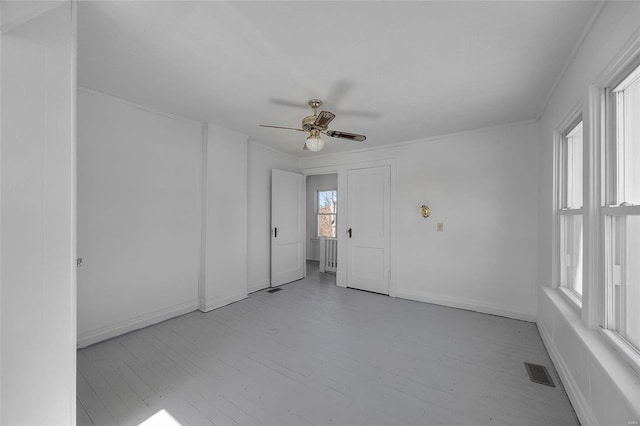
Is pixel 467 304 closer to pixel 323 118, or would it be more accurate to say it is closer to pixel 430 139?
pixel 430 139

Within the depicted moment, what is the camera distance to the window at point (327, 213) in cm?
676

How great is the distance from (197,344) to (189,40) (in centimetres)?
266

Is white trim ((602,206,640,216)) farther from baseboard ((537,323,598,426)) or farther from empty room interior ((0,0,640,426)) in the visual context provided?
baseboard ((537,323,598,426))

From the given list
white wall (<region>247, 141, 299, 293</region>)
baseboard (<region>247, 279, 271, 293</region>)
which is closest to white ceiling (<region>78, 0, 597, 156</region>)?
white wall (<region>247, 141, 299, 293</region>)

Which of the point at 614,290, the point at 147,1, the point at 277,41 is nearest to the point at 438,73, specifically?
the point at 277,41

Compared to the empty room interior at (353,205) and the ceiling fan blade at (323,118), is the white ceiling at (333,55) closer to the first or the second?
the empty room interior at (353,205)

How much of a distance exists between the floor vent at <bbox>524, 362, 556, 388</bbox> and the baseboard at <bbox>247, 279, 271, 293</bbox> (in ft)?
11.7

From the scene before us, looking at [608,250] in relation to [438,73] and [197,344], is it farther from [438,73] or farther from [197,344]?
[197,344]

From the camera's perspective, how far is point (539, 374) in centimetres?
211

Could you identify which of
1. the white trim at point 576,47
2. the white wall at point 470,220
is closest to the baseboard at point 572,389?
the white wall at point 470,220

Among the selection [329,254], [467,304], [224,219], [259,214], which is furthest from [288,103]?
[329,254]

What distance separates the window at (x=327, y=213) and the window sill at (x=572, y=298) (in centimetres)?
471

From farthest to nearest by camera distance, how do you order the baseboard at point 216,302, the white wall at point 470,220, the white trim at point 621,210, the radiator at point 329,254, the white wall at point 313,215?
the white wall at point 313,215
the radiator at point 329,254
the baseboard at point 216,302
the white wall at point 470,220
the white trim at point 621,210

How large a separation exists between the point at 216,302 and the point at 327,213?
153 inches
